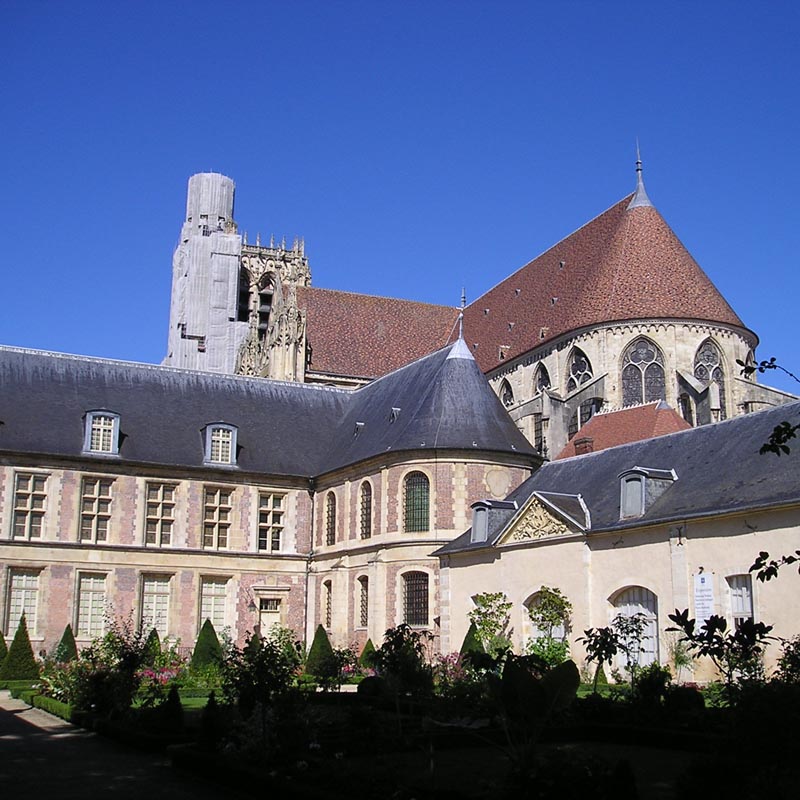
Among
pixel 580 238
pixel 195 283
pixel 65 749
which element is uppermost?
pixel 195 283

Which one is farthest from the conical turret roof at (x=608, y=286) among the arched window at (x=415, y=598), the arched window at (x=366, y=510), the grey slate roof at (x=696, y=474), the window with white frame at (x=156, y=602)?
the window with white frame at (x=156, y=602)

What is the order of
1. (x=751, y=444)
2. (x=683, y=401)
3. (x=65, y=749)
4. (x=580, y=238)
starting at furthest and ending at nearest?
(x=580, y=238)
(x=683, y=401)
(x=751, y=444)
(x=65, y=749)

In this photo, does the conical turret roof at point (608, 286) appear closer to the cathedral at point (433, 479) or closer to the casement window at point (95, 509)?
the cathedral at point (433, 479)

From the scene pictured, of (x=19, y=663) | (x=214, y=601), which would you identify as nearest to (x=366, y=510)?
(x=214, y=601)

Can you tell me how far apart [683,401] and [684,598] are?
17.1 meters

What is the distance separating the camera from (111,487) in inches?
1114

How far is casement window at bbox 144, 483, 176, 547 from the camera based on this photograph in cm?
2859

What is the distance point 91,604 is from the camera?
27.5 m

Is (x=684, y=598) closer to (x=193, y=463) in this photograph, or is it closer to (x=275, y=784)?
(x=275, y=784)

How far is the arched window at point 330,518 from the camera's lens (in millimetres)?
29797

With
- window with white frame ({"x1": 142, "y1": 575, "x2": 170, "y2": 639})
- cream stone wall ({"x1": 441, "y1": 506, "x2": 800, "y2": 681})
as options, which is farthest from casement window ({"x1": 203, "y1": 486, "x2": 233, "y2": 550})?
cream stone wall ({"x1": 441, "y1": 506, "x2": 800, "y2": 681})

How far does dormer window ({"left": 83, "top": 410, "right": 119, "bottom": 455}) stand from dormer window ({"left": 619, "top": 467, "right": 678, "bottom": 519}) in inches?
581

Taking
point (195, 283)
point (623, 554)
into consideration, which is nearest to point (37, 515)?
point (623, 554)

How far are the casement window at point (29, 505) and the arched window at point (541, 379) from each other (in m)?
18.1
